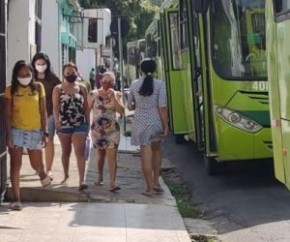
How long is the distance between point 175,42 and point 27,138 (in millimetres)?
6422

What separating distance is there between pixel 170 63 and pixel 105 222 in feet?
23.5

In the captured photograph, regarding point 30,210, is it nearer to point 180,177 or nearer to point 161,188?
A: point 161,188

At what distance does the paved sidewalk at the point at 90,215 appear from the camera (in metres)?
9.00

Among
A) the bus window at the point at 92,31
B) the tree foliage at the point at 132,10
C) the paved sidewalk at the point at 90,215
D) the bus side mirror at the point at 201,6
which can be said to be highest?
the tree foliage at the point at 132,10

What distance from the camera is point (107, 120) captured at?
38.0 feet

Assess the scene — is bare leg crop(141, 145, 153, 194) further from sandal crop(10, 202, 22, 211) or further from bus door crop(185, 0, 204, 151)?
sandal crop(10, 202, 22, 211)

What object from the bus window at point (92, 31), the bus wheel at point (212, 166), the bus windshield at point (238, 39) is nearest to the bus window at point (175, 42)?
the bus wheel at point (212, 166)

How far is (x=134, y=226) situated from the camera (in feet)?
31.1

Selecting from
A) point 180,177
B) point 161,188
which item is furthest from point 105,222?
point 180,177

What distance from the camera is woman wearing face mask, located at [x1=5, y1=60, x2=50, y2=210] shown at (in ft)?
33.8

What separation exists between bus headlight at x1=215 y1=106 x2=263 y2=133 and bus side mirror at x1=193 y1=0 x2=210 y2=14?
1.37 m

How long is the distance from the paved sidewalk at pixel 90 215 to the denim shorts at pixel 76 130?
729 millimetres

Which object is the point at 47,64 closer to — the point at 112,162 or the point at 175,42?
the point at 112,162

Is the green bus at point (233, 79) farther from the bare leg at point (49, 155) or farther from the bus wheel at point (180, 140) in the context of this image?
the bus wheel at point (180, 140)
